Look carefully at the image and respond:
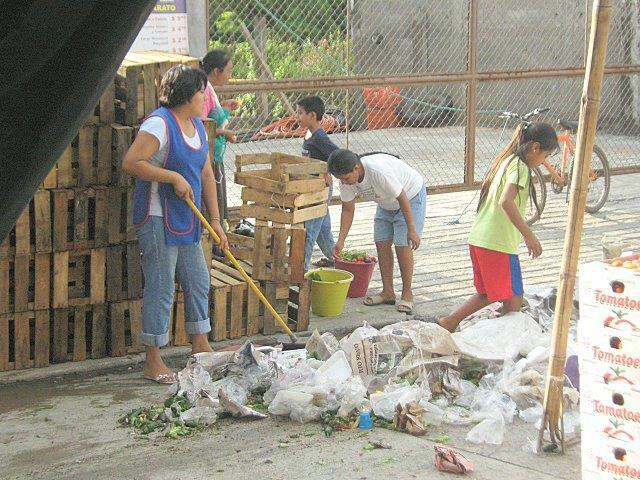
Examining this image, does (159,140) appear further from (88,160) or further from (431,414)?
(431,414)

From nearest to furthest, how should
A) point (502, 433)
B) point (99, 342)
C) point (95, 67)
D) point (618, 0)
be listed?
point (95, 67) < point (502, 433) < point (99, 342) < point (618, 0)

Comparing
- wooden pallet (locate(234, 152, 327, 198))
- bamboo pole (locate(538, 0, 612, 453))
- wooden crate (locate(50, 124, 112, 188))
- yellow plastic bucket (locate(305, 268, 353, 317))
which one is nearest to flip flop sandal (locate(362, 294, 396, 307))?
yellow plastic bucket (locate(305, 268, 353, 317))

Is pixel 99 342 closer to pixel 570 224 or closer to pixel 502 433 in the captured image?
pixel 502 433

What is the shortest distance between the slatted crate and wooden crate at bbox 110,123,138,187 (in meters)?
1.14

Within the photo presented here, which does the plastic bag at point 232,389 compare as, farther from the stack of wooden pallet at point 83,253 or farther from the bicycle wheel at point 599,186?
the bicycle wheel at point 599,186

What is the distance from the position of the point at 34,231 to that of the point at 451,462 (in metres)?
3.04

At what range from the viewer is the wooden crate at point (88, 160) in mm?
6523

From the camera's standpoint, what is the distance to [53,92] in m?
1.74

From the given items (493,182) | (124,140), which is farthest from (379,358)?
(124,140)

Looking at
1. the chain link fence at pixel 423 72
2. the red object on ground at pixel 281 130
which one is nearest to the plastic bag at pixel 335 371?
the chain link fence at pixel 423 72

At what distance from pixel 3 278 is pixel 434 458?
294cm

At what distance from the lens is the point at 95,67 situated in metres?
1.72

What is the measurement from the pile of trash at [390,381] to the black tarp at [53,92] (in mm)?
4187

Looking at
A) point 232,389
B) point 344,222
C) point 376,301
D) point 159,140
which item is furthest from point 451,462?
point 344,222
